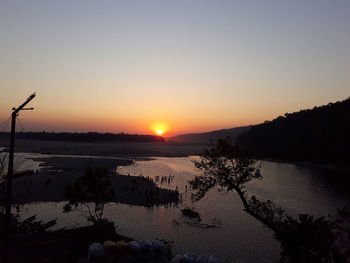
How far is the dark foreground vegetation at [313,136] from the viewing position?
142250mm

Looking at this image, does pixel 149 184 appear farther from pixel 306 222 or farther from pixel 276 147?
pixel 276 147

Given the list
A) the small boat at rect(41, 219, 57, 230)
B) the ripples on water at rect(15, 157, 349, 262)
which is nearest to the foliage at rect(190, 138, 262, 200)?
the ripples on water at rect(15, 157, 349, 262)

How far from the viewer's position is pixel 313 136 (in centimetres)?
15988

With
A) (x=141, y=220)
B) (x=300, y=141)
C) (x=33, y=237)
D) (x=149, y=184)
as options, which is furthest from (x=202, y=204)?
(x=300, y=141)

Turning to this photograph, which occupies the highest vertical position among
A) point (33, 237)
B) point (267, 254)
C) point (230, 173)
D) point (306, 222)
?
point (230, 173)

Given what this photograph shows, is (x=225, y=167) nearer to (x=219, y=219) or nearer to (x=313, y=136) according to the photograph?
(x=219, y=219)

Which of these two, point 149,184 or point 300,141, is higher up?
point 300,141

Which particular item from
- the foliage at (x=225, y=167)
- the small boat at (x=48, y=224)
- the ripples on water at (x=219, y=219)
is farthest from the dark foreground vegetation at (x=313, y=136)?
the foliage at (x=225, y=167)

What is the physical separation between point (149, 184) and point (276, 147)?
115 m

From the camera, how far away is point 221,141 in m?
26.7

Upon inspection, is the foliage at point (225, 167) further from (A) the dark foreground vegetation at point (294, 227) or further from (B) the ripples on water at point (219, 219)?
(B) the ripples on water at point (219, 219)

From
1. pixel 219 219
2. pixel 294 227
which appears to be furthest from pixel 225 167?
pixel 219 219

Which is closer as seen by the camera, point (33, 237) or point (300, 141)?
point (33, 237)

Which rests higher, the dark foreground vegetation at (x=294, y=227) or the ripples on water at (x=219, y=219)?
the dark foreground vegetation at (x=294, y=227)
